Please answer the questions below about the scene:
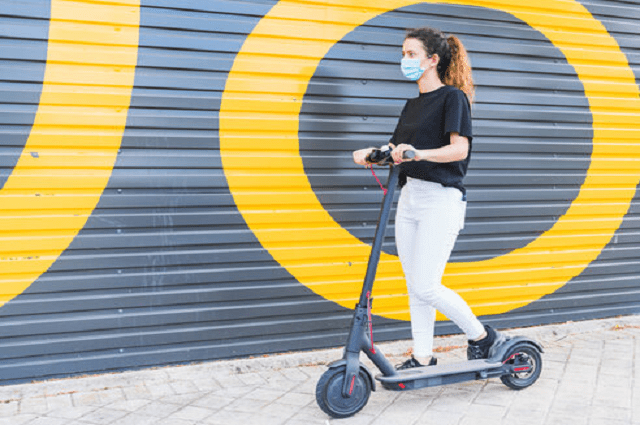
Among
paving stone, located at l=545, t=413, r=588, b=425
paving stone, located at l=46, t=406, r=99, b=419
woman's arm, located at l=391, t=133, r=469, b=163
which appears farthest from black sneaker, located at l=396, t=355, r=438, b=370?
paving stone, located at l=46, t=406, r=99, b=419

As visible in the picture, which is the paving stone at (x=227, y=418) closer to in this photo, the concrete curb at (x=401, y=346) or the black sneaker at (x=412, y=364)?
the concrete curb at (x=401, y=346)

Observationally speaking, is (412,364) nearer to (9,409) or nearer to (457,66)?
(457,66)

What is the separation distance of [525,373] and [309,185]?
6.14ft

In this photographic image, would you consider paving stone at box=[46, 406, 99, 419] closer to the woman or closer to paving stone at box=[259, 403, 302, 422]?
paving stone at box=[259, 403, 302, 422]

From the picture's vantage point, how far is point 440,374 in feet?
12.3

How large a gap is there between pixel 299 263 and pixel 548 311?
220 cm

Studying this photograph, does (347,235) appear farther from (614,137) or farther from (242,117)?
(614,137)

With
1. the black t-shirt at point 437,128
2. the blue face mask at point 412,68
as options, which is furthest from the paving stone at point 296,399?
the blue face mask at point 412,68

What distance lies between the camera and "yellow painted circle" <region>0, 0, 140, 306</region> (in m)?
3.96

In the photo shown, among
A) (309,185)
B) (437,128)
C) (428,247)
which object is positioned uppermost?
(437,128)

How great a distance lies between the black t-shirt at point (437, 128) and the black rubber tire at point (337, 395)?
1.20 m

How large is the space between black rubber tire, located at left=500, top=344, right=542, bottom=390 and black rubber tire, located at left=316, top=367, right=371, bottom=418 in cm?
98

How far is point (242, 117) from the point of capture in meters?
4.41

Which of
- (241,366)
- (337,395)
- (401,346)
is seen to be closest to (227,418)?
(337,395)
